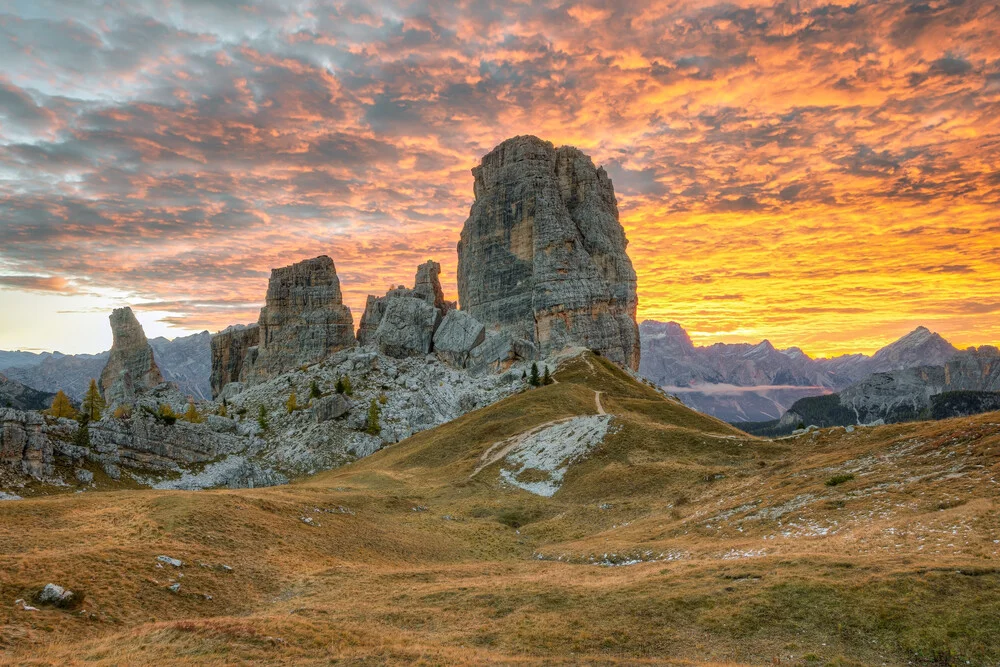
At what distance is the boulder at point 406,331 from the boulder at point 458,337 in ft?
12.2

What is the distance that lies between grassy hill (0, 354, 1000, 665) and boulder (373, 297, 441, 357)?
131 metres

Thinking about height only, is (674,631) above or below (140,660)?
below

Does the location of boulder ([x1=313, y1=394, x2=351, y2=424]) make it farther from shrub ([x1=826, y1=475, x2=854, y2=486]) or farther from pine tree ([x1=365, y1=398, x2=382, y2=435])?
shrub ([x1=826, y1=475, x2=854, y2=486])

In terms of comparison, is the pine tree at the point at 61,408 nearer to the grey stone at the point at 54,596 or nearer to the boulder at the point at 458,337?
the grey stone at the point at 54,596

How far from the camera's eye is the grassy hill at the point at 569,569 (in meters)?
21.0

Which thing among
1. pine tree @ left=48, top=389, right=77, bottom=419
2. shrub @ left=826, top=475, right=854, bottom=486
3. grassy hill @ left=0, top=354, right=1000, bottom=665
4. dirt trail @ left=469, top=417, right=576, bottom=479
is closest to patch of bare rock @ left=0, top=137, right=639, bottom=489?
pine tree @ left=48, top=389, right=77, bottom=419

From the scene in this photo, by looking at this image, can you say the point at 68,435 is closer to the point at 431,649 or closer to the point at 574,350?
the point at 431,649

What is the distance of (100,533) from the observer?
34000 millimetres

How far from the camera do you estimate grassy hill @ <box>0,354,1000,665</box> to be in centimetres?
2105

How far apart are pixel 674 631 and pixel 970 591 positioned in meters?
11.3

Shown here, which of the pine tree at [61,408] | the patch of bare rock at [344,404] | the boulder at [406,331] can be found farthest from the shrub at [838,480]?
the boulder at [406,331]

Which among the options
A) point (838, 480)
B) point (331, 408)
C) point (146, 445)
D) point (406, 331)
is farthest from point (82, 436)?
point (406, 331)

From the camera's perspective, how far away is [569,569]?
36.1 m

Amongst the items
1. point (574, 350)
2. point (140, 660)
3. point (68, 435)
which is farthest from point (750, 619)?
point (574, 350)
